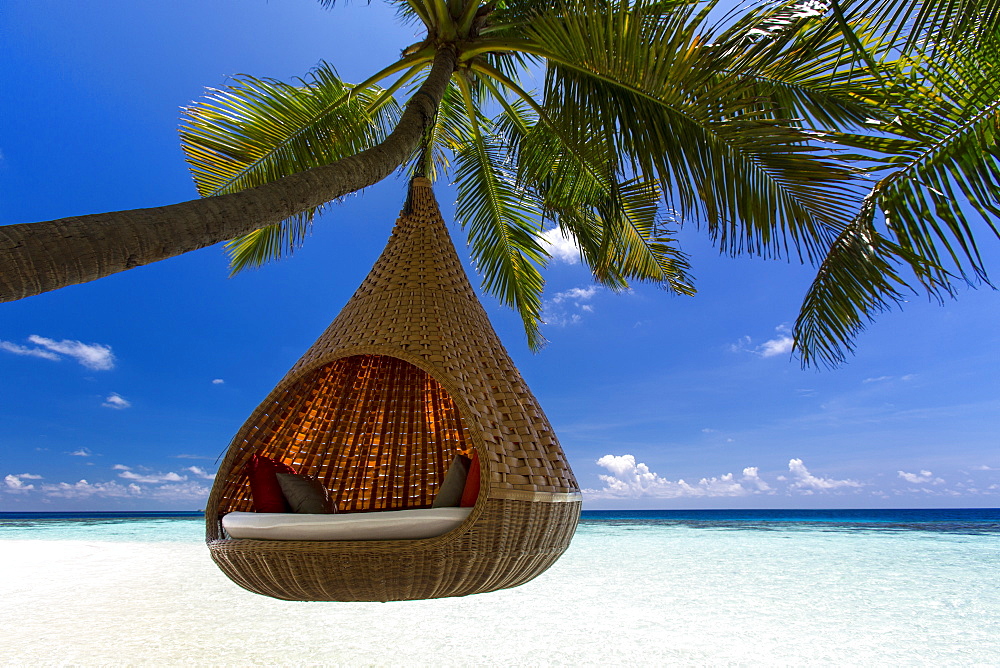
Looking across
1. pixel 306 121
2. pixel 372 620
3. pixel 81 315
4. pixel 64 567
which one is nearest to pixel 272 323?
pixel 81 315

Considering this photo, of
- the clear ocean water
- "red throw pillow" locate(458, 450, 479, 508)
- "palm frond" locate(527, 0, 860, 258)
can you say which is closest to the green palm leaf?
"palm frond" locate(527, 0, 860, 258)

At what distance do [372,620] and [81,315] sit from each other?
61.2 feet

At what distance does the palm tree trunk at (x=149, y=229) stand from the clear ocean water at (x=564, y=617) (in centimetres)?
339

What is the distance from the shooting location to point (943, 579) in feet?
20.4

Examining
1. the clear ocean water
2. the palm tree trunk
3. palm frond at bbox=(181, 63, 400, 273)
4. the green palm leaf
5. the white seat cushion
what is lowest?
the clear ocean water

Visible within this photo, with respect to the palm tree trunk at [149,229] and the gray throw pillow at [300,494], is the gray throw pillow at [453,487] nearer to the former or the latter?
the gray throw pillow at [300,494]

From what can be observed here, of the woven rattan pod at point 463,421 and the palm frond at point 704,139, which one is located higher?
the palm frond at point 704,139

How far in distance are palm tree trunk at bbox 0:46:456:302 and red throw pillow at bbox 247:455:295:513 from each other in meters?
1.12

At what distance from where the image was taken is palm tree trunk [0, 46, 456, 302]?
3.28ft

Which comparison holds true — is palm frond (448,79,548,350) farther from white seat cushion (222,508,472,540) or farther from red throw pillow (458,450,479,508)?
→ white seat cushion (222,508,472,540)

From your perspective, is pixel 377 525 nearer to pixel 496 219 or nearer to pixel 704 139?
pixel 704 139

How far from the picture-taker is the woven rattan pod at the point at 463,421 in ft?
5.71

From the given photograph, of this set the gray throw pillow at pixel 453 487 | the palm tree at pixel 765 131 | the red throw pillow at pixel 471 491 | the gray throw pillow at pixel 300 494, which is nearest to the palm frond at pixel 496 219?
the palm tree at pixel 765 131

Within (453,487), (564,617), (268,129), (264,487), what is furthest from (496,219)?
(564,617)
